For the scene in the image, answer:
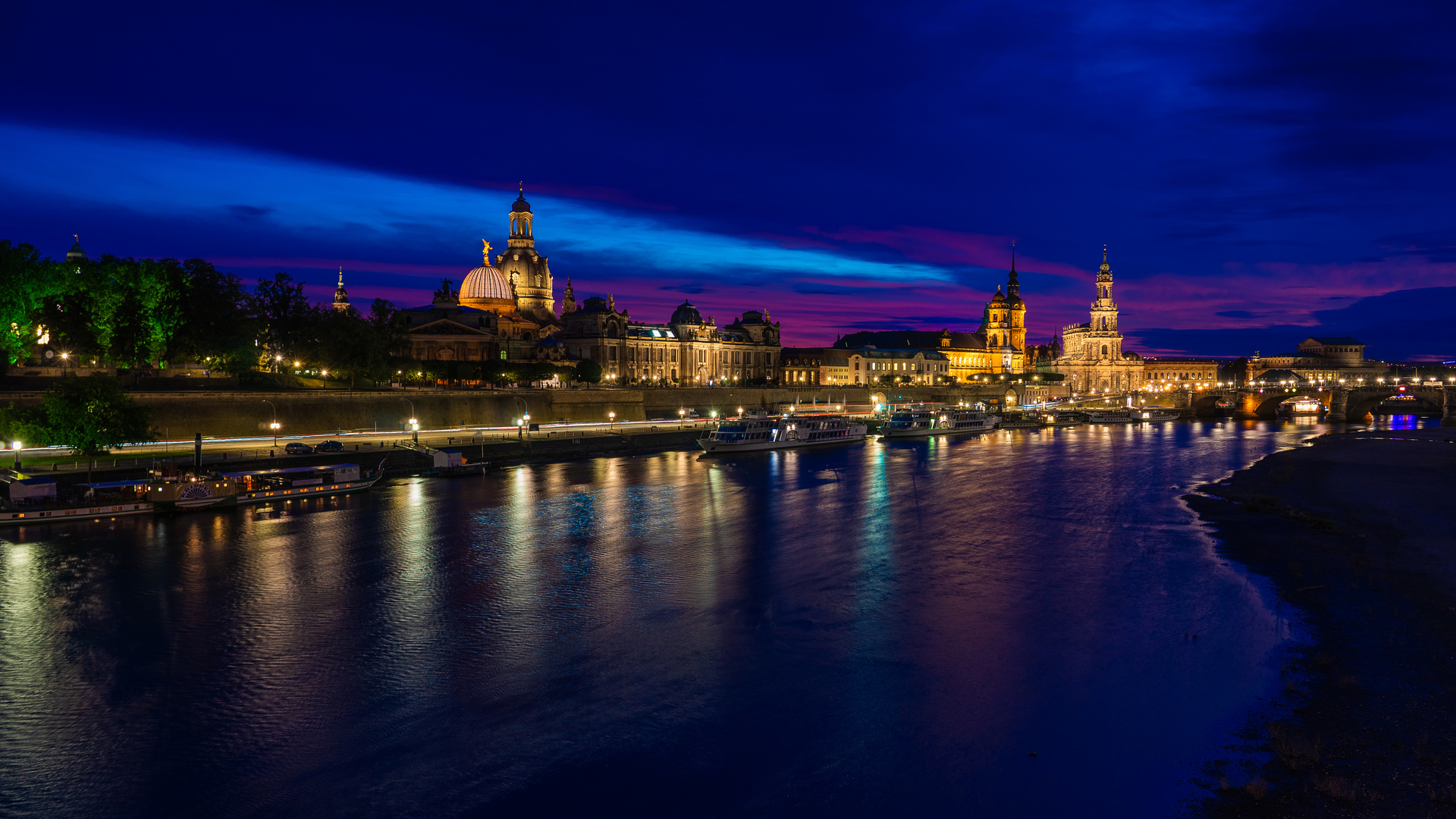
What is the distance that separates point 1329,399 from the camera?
12775cm

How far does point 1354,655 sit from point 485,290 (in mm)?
114447

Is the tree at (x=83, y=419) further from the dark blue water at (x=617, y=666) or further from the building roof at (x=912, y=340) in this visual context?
the building roof at (x=912, y=340)

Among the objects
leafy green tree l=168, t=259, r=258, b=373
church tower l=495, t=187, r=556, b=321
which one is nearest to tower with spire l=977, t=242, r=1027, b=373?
church tower l=495, t=187, r=556, b=321

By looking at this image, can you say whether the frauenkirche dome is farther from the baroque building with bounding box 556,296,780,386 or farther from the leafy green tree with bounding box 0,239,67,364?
the leafy green tree with bounding box 0,239,67,364

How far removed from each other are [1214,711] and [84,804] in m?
18.5

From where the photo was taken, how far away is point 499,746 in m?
15.0

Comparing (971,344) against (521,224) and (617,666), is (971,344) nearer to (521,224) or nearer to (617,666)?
(521,224)

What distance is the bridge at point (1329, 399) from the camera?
10531 centimetres

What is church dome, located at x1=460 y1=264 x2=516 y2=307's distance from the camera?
4717 inches

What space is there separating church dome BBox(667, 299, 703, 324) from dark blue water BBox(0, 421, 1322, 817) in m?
100

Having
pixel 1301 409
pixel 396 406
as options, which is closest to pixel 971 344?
pixel 1301 409

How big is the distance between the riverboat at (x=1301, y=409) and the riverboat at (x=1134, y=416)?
15110 millimetres

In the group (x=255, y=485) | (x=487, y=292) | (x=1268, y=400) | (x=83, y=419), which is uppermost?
(x=487, y=292)

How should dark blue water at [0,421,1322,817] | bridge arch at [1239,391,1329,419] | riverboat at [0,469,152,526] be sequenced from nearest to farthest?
dark blue water at [0,421,1322,817] → riverboat at [0,469,152,526] → bridge arch at [1239,391,1329,419]
